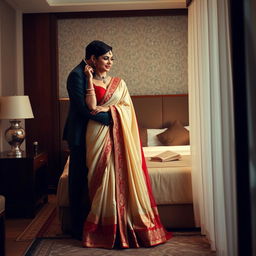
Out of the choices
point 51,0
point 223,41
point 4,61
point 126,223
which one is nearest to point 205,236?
point 126,223

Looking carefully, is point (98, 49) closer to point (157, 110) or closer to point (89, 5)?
point (89, 5)

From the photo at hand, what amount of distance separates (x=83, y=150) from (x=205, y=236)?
1254 mm

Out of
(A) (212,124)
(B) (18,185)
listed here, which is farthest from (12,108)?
(A) (212,124)

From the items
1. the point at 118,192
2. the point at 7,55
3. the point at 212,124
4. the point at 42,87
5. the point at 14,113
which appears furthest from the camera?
the point at 42,87

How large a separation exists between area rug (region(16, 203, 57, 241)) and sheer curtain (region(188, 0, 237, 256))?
56.1 inches

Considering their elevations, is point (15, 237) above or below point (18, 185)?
below

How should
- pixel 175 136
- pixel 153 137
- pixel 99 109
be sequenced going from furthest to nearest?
pixel 153 137 < pixel 175 136 < pixel 99 109

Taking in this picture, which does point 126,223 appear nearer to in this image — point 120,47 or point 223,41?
point 223,41

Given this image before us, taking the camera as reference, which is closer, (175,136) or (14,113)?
(14,113)

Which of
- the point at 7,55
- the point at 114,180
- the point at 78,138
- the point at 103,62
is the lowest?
the point at 114,180

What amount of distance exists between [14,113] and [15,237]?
1396 millimetres

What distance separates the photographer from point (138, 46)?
566cm

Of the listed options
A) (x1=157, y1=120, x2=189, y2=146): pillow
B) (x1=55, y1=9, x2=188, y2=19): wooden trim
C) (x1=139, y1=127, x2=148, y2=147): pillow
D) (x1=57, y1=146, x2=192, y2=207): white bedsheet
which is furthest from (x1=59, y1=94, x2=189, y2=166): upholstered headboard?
(x1=57, y1=146, x2=192, y2=207): white bedsheet

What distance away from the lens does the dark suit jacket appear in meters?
3.20
